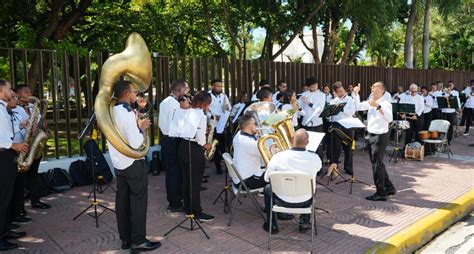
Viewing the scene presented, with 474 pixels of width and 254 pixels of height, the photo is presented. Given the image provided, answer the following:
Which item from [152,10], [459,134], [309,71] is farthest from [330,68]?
[152,10]

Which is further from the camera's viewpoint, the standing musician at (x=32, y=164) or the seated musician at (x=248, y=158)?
the standing musician at (x=32, y=164)

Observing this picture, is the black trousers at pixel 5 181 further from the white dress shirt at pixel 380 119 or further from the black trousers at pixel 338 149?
the black trousers at pixel 338 149

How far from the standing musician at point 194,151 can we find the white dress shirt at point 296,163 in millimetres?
1131

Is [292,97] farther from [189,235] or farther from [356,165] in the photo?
[189,235]

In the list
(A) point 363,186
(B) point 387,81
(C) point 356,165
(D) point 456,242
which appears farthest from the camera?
(B) point 387,81

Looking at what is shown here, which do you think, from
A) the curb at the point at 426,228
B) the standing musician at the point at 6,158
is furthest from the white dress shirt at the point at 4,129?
the curb at the point at 426,228

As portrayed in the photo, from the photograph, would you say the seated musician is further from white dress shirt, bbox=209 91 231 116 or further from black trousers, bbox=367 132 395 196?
white dress shirt, bbox=209 91 231 116

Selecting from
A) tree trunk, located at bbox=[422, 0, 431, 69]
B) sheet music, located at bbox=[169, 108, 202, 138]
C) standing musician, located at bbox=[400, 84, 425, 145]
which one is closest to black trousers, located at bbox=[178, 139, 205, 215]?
sheet music, located at bbox=[169, 108, 202, 138]

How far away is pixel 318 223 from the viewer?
5.88m

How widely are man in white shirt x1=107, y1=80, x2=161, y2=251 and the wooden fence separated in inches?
134

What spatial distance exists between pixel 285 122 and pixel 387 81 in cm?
1234

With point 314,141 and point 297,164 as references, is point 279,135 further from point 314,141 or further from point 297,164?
point 297,164

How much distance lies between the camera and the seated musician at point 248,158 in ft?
18.9

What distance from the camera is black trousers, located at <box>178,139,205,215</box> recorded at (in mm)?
5648
